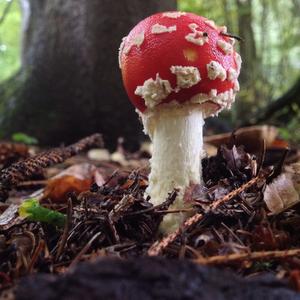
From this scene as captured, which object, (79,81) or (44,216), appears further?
(79,81)

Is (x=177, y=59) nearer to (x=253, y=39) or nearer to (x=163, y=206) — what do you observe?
(x=163, y=206)

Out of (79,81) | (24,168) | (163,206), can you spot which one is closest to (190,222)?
(163,206)

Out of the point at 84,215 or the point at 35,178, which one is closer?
the point at 84,215

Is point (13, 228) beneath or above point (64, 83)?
beneath

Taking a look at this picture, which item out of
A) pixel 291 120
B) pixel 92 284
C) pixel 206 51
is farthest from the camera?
pixel 291 120

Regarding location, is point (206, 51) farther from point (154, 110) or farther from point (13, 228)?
point (13, 228)

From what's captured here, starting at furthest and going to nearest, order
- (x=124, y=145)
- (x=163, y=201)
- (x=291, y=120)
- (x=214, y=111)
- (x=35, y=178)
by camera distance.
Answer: (x=291, y=120)
(x=124, y=145)
(x=35, y=178)
(x=214, y=111)
(x=163, y=201)

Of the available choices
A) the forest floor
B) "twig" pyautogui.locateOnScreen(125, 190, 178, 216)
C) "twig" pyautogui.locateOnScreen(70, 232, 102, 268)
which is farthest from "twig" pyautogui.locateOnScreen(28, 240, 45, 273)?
"twig" pyautogui.locateOnScreen(125, 190, 178, 216)

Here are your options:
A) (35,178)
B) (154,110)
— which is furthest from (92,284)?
(35,178)
